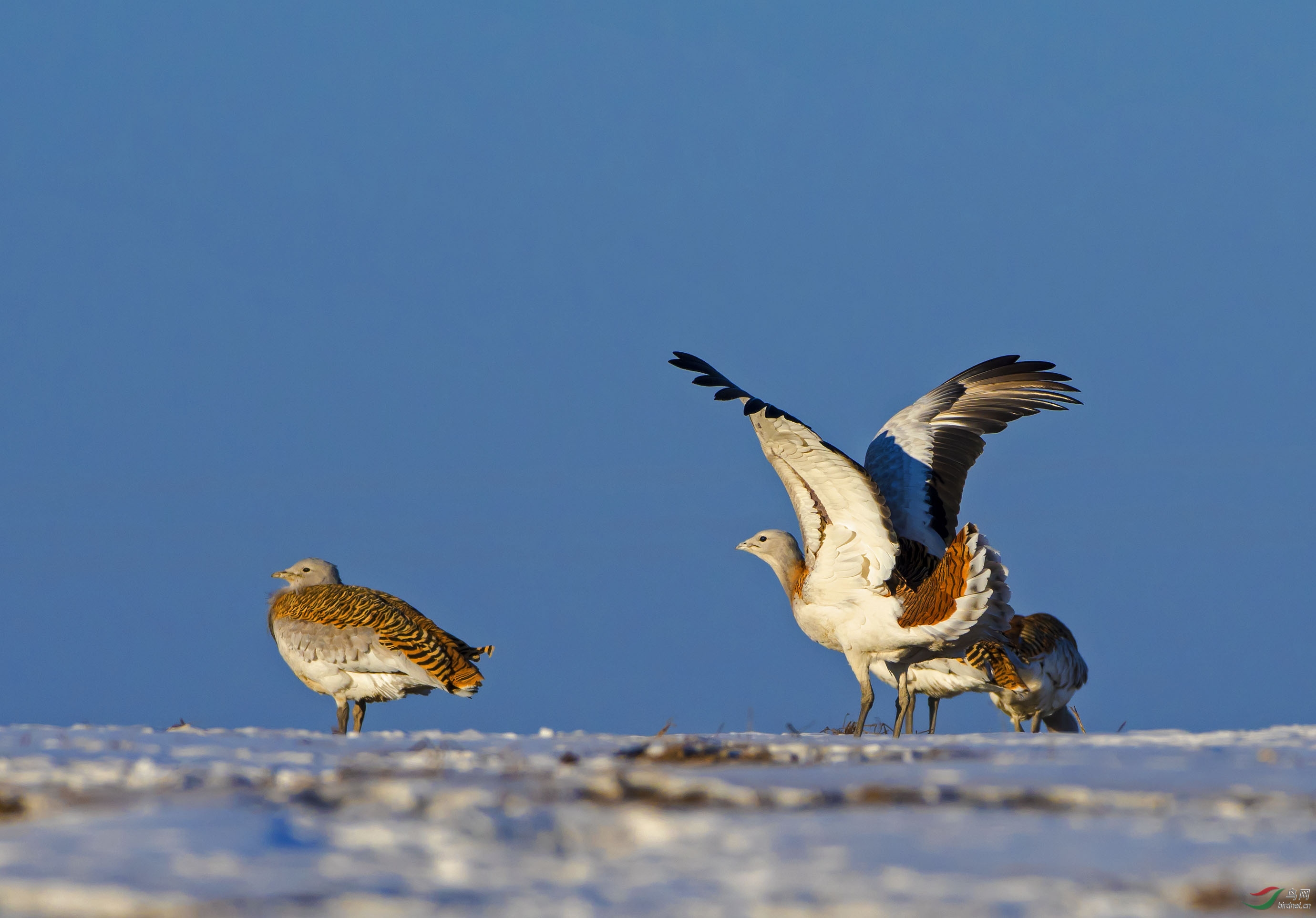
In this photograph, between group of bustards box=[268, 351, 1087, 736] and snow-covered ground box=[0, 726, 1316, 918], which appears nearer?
snow-covered ground box=[0, 726, 1316, 918]

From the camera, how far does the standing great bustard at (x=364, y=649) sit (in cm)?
1144

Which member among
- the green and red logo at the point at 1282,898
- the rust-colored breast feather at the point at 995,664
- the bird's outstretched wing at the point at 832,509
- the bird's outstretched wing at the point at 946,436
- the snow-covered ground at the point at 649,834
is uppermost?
the bird's outstretched wing at the point at 946,436

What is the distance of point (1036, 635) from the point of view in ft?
44.2

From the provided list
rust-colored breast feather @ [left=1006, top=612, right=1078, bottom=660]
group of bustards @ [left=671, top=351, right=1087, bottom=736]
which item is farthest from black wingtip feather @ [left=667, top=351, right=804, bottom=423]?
rust-colored breast feather @ [left=1006, top=612, right=1078, bottom=660]

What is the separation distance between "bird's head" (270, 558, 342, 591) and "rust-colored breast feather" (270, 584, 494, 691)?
1.07 meters

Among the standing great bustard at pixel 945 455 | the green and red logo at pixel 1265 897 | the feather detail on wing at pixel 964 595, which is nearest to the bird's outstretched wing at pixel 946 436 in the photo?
the standing great bustard at pixel 945 455

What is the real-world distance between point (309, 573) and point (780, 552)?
4446 millimetres

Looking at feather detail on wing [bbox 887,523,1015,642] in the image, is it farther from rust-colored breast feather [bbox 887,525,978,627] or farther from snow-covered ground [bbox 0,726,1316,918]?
snow-covered ground [bbox 0,726,1316,918]

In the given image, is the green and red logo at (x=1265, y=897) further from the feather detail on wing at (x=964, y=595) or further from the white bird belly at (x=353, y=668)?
the white bird belly at (x=353, y=668)

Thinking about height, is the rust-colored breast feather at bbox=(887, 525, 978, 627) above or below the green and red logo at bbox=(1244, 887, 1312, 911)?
above

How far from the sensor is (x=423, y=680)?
11461 millimetres

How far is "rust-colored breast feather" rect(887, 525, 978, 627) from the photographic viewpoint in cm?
1051

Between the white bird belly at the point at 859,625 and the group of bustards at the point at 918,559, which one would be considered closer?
the group of bustards at the point at 918,559

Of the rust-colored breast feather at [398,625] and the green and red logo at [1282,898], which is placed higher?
the rust-colored breast feather at [398,625]
